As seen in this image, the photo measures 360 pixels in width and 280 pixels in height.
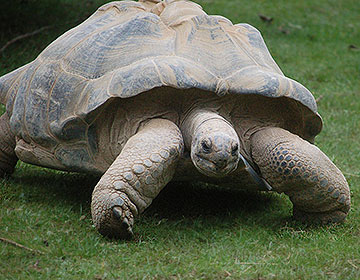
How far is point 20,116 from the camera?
4.29 meters

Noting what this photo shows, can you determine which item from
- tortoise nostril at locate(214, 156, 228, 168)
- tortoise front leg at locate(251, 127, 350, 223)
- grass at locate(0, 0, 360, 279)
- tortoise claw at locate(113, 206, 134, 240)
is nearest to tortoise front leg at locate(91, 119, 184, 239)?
tortoise claw at locate(113, 206, 134, 240)

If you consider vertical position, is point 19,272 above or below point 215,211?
above

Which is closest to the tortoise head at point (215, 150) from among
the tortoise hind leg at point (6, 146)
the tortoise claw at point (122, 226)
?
the tortoise claw at point (122, 226)

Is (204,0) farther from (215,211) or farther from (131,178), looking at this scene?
(131,178)

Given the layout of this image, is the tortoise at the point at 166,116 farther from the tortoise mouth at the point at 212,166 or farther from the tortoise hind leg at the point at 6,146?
the tortoise hind leg at the point at 6,146

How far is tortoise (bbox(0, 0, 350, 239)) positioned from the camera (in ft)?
11.3

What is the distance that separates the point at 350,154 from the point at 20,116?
117 inches

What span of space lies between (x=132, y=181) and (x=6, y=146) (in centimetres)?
164

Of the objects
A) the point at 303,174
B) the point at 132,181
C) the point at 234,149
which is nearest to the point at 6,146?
the point at 132,181

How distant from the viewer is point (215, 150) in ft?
10.9

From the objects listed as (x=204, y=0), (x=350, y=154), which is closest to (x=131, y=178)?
(x=350, y=154)

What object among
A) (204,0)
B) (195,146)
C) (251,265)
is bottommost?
(204,0)

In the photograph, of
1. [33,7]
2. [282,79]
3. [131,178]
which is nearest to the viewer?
[131,178]

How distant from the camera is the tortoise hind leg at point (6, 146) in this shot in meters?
4.64
